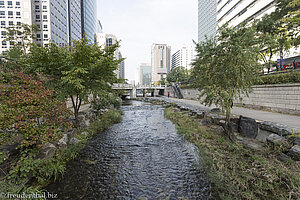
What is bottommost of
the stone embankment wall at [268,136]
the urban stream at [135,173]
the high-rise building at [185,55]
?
the urban stream at [135,173]

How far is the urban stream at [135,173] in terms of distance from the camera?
13.4 ft

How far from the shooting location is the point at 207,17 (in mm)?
93062

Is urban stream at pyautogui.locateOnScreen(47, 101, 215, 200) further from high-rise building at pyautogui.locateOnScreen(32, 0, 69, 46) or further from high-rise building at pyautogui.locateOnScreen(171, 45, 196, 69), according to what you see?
high-rise building at pyautogui.locateOnScreen(171, 45, 196, 69)

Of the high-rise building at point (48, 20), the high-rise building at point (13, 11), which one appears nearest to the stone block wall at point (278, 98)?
the high-rise building at point (48, 20)

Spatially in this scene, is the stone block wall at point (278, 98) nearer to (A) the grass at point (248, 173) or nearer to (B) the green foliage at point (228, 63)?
(B) the green foliage at point (228, 63)

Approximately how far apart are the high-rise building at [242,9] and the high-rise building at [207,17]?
138 ft

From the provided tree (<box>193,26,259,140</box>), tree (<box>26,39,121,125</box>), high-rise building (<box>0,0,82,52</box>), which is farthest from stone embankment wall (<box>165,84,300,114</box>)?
high-rise building (<box>0,0,82,52</box>)

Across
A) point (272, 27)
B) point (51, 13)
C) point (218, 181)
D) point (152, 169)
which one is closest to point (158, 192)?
point (152, 169)

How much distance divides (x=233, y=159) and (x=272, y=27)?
2111 cm

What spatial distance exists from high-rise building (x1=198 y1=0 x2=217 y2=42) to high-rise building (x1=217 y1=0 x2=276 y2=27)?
42094 mm

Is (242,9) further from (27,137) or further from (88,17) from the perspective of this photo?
(88,17)

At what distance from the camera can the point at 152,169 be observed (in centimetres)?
535

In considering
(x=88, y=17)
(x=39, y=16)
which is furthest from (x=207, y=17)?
(x=39, y=16)

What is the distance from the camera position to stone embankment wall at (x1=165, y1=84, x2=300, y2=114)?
10742mm
